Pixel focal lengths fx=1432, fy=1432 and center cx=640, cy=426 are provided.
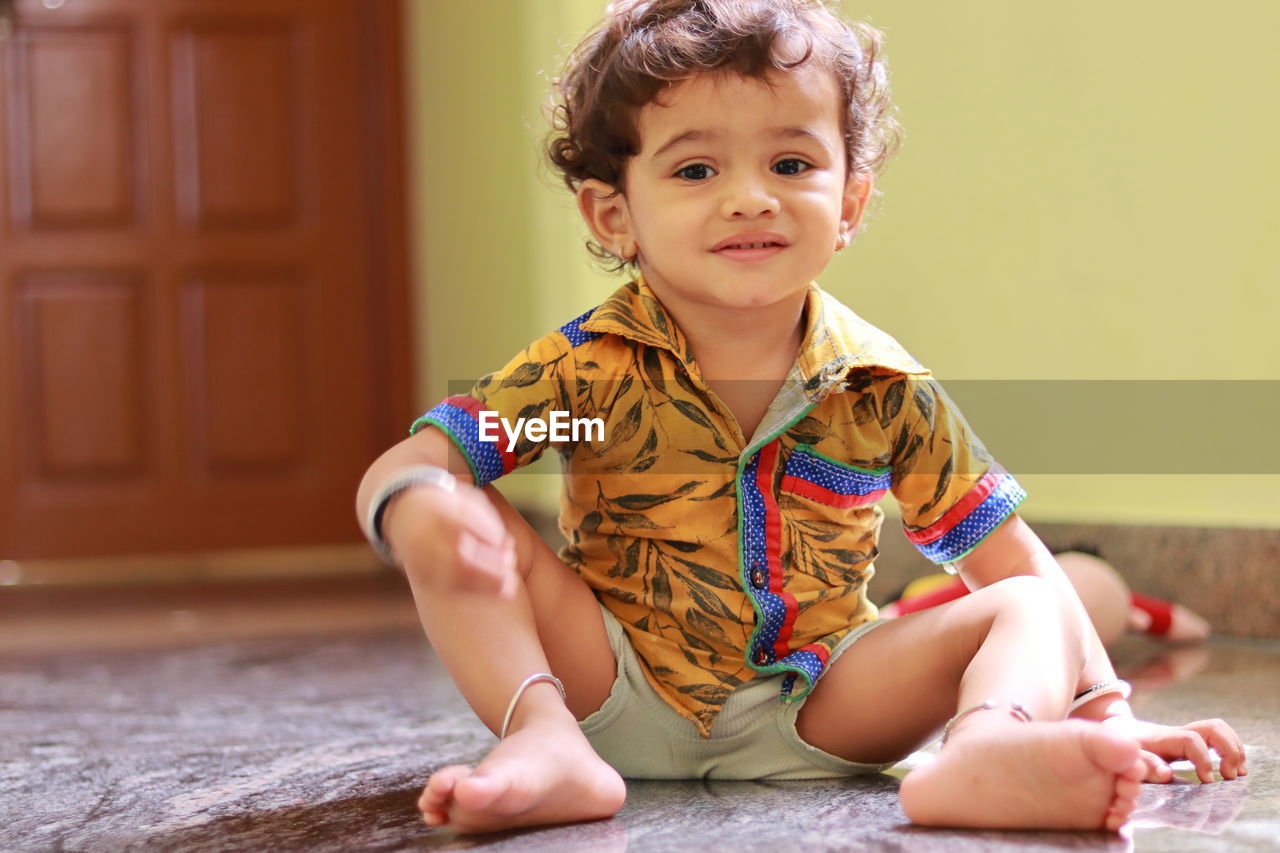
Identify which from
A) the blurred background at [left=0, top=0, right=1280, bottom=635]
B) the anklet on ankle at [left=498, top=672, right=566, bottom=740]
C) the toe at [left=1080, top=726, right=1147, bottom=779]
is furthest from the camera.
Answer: the blurred background at [left=0, top=0, right=1280, bottom=635]

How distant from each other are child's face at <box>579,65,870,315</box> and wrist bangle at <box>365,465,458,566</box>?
0.24 meters

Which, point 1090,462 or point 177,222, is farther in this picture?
point 177,222

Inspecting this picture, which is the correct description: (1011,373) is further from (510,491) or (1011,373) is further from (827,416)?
(510,491)

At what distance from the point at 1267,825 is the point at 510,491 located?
2060 millimetres

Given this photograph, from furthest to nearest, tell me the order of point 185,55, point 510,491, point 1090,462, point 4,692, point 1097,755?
point 185,55
point 510,491
point 1090,462
point 4,692
point 1097,755

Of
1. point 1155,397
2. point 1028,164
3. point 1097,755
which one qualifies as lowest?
point 1097,755

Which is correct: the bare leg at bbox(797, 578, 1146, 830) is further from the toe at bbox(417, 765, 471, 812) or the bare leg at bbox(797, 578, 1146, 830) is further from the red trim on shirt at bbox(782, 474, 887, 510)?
the toe at bbox(417, 765, 471, 812)

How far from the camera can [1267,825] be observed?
2.49 feet

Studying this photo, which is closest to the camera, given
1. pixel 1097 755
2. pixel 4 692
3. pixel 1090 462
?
pixel 1097 755

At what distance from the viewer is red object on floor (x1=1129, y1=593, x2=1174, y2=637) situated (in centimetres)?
154

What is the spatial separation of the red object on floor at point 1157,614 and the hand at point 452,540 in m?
0.99

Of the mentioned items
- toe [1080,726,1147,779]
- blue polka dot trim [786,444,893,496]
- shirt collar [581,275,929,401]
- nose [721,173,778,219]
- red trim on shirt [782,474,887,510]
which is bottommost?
toe [1080,726,1147,779]

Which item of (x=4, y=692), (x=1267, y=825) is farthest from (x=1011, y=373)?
(x=4, y=692)

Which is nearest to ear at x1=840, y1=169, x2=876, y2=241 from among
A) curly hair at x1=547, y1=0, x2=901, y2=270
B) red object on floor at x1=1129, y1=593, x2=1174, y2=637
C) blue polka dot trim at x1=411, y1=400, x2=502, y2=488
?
curly hair at x1=547, y1=0, x2=901, y2=270
